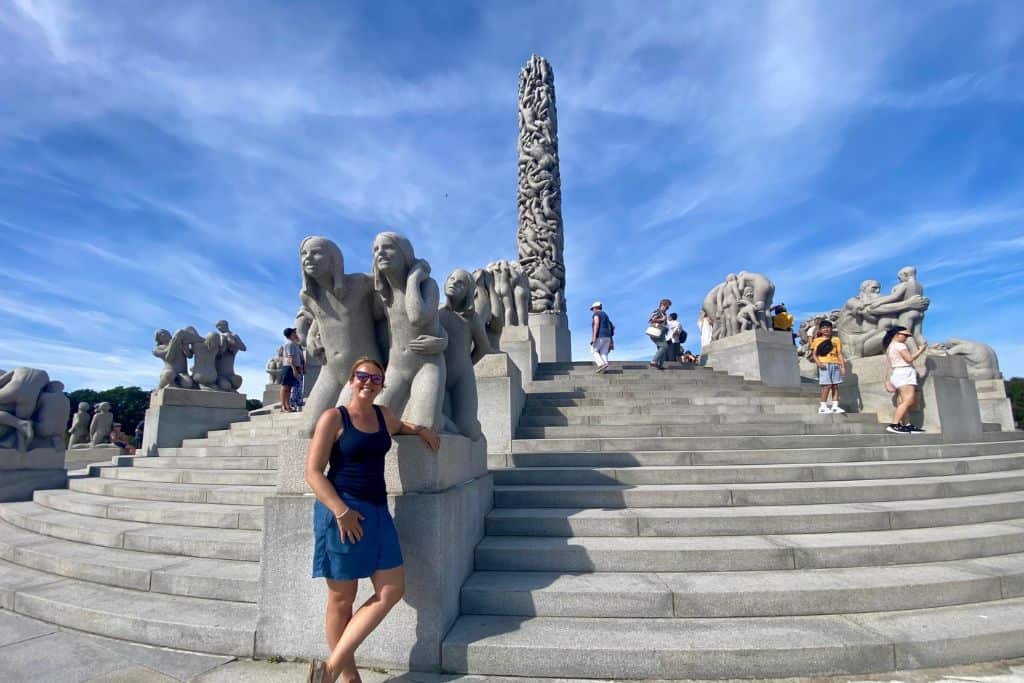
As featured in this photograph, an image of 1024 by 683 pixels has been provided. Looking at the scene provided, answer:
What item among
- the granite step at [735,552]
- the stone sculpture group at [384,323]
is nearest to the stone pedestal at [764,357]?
the granite step at [735,552]

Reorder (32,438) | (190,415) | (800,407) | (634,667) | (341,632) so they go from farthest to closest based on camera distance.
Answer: (190,415)
(800,407)
(32,438)
(634,667)
(341,632)

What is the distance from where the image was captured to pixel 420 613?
3154 millimetres

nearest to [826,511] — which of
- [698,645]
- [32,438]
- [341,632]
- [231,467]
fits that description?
[698,645]

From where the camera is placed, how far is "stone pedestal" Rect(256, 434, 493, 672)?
3.15 m

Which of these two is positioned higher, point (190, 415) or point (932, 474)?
point (190, 415)

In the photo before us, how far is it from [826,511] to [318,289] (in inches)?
194

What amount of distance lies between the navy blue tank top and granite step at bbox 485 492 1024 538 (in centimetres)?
220

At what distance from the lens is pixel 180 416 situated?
1111 centimetres

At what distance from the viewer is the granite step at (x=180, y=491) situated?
582cm

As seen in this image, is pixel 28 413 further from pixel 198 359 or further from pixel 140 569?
pixel 140 569

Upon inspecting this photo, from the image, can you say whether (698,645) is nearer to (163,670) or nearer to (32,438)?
(163,670)

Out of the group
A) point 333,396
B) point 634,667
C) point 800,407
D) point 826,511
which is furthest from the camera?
point 800,407

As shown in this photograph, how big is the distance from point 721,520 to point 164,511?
575 cm

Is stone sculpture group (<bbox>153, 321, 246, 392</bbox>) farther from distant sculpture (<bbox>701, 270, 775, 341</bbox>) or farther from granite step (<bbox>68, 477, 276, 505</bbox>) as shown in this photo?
distant sculpture (<bbox>701, 270, 775, 341</bbox>)
